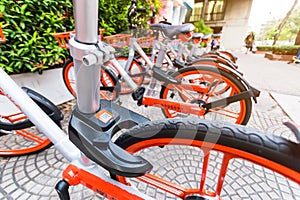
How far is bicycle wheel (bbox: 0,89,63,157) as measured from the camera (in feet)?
4.22

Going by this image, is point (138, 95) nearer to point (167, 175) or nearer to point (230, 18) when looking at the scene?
point (167, 175)

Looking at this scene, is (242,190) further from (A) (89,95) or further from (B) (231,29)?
(B) (231,29)

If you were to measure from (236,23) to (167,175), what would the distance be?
1877 centimetres

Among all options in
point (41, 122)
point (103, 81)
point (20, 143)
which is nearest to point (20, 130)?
point (20, 143)

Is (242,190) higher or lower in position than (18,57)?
lower

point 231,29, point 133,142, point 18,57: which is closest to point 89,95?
point 133,142

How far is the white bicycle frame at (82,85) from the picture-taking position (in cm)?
54

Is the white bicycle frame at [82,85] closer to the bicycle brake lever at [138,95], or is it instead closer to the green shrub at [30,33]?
the bicycle brake lever at [138,95]

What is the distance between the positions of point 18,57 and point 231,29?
61.1ft

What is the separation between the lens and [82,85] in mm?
667

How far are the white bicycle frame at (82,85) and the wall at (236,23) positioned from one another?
18074 mm

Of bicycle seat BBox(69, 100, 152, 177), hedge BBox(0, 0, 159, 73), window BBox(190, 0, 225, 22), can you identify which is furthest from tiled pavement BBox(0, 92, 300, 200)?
window BBox(190, 0, 225, 22)

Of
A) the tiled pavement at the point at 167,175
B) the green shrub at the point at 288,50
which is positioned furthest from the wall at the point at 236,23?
the tiled pavement at the point at 167,175

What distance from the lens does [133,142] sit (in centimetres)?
78
